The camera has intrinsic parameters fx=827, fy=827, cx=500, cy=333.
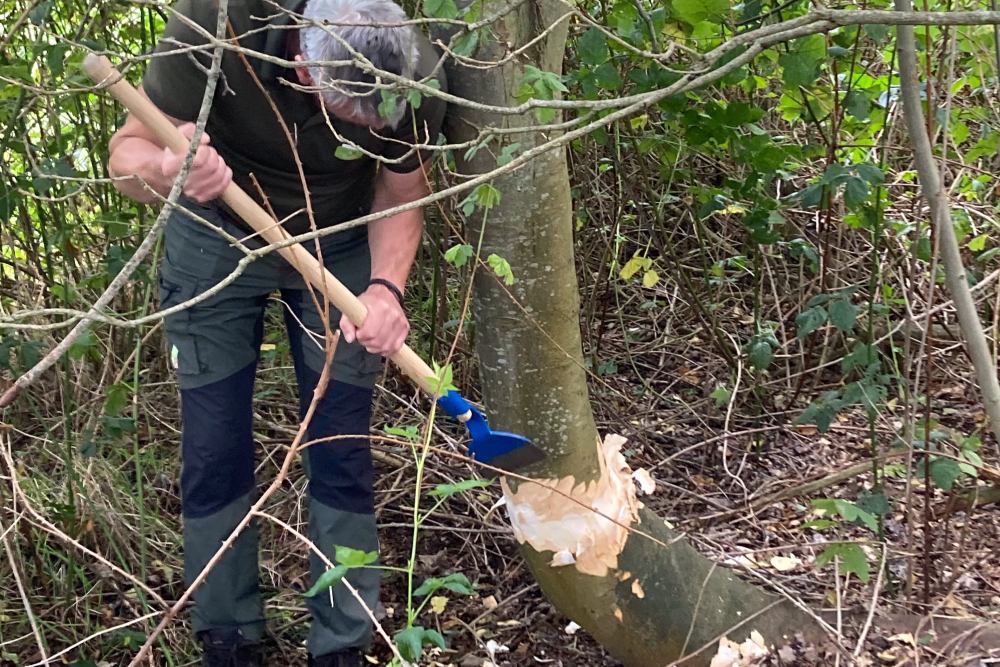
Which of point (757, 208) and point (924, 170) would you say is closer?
point (924, 170)

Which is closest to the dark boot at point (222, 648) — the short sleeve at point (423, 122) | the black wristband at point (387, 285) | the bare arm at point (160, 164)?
the black wristband at point (387, 285)

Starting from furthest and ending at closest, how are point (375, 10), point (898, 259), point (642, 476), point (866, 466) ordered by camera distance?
point (898, 259)
point (866, 466)
point (642, 476)
point (375, 10)

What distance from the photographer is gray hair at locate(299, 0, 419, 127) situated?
5.12 feet

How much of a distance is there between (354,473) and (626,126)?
160 centimetres

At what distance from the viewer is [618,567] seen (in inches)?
79.1

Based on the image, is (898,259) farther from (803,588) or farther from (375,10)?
(375,10)

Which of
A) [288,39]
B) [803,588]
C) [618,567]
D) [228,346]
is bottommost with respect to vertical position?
[803,588]

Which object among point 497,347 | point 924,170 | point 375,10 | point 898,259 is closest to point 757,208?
point 898,259

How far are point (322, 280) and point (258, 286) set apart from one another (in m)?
0.43

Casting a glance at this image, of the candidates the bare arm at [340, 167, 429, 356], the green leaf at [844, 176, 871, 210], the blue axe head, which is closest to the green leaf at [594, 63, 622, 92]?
the bare arm at [340, 167, 429, 356]

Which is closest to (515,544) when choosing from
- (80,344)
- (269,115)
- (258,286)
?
(258,286)

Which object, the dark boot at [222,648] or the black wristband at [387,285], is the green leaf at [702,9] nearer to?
the black wristband at [387,285]

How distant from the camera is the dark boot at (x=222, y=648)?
6.59 ft

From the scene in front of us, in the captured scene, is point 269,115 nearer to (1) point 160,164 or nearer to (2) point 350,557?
(1) point 160,164
